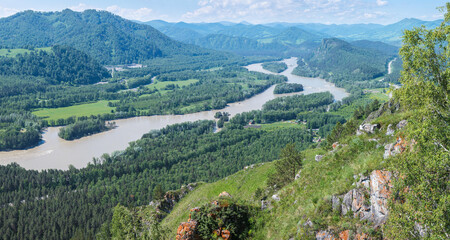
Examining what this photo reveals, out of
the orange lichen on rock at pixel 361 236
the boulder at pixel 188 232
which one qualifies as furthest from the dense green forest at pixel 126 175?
the orange lichen on rock at pixel 361 236

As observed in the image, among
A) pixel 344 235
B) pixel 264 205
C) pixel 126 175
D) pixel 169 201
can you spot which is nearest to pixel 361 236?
pixel 344 235

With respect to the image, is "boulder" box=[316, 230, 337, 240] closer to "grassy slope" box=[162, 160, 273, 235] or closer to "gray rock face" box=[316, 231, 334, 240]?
"gray rock face" box=[316, 231, 334, 240]

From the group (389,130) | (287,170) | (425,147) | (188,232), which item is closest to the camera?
(425,147)

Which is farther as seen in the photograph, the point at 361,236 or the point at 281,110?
the point at 281,110

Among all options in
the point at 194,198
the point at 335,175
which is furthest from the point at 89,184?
the point at 335,175

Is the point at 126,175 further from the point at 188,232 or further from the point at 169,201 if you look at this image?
the point at 188,232
